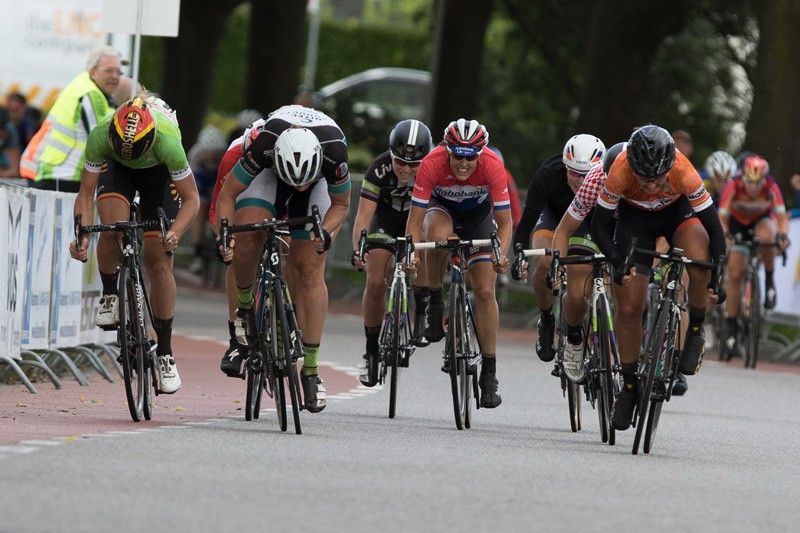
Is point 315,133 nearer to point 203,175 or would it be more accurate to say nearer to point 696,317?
Answer: point 696,317

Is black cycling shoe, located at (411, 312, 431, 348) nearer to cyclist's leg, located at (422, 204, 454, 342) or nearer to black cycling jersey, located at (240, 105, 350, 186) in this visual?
cyclist's leg, located at (422, 204, 454, 342)

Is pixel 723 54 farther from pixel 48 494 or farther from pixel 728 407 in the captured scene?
pixel 48 494

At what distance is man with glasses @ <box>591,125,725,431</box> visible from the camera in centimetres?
1121

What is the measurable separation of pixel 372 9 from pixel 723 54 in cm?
5366

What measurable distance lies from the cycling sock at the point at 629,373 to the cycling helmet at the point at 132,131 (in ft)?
10.2

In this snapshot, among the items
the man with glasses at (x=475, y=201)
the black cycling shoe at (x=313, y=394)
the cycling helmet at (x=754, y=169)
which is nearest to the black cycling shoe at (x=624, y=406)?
the man with glasses at (x=475, y=201)

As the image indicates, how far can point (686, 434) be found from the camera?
43.5 feet

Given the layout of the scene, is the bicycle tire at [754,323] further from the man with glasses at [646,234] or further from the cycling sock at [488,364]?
the man with glasses at [646,234]

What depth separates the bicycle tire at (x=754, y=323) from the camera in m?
20.6

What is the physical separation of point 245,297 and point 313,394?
990 mm

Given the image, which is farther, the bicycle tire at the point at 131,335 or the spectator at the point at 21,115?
the spectator at the point at 21,115

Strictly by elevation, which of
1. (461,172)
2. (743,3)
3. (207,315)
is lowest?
(207,315)

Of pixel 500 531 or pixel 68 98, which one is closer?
pixel 500 531

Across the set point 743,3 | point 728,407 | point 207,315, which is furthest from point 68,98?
point 743,3
